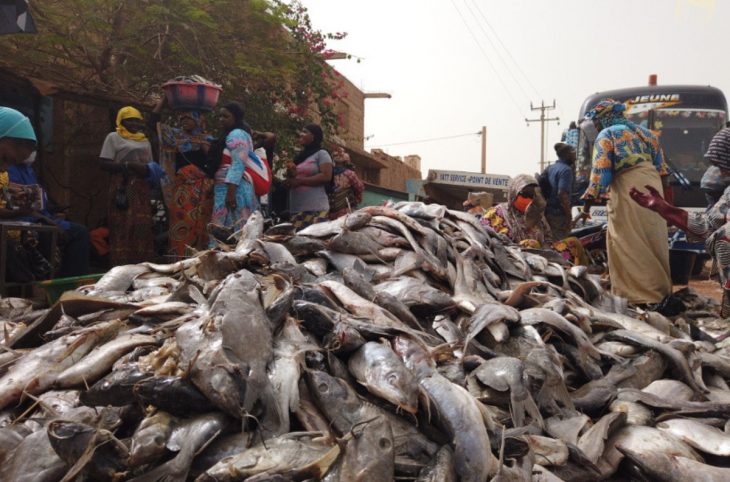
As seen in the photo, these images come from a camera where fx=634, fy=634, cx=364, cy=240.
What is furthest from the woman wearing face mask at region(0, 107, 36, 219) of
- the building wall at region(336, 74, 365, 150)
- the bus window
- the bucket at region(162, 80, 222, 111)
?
the building wall at region(336, 74, 365, 150)

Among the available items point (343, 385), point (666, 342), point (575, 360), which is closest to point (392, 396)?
point (343, 385)

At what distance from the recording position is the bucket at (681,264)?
38.9 ft

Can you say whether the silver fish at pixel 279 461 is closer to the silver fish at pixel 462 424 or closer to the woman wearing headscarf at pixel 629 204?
the silver fish at pixel 462 424

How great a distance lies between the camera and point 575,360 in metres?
3.66

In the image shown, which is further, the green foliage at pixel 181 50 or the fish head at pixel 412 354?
the green foliage at pixel 181 50

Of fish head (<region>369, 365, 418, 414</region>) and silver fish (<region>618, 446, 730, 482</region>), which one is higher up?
fish head (<region>369, 365, 418, 414</region>)

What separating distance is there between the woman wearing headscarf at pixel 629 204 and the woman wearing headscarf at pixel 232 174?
3667 mm

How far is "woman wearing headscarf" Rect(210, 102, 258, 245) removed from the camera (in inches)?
255

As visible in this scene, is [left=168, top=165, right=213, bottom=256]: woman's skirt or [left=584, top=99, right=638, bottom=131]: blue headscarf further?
[left=584, top=99, right=638, bottom=131]: blue headscarf

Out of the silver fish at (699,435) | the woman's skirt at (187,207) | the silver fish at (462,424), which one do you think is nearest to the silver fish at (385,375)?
the silver fish at (462,424)

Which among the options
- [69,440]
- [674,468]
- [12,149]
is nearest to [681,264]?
[674,468]

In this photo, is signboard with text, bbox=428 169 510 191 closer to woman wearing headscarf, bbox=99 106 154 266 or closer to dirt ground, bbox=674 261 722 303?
dirt ground, bbox=674 261 722 303

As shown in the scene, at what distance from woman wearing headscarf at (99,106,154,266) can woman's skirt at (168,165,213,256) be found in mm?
377

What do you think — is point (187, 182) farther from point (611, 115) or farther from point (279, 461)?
point (279, 461)
